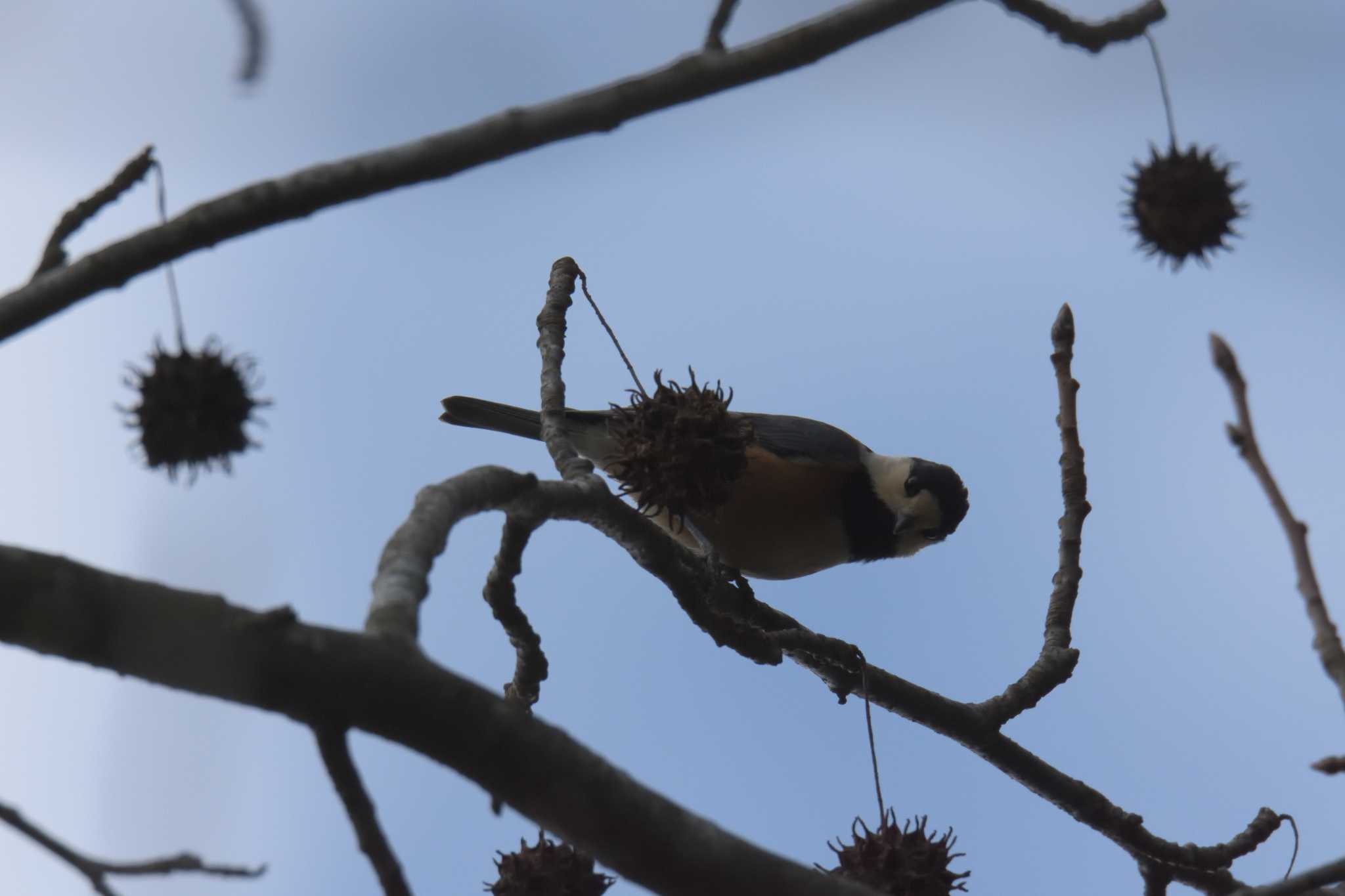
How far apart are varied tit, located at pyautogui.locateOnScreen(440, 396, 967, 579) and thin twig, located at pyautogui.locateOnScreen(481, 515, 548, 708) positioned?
1.57 m

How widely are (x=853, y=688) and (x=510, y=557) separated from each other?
133 centimetres

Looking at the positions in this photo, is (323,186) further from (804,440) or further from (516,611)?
(804,440)

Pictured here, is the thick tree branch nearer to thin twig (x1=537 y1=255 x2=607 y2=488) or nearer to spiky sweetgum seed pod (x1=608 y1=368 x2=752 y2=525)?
thin twig (x1=537 y1=255 x2=607 y2=488)

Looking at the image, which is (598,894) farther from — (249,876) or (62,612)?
(62,612)

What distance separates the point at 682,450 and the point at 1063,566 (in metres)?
1.42

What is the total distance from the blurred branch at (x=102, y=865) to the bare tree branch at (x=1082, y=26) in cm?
202

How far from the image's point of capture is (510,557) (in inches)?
118

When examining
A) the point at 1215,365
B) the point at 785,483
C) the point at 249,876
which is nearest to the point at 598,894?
the point at 249,876

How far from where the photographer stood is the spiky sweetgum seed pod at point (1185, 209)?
3119 mm

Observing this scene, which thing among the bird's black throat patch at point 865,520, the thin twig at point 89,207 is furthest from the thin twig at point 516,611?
the bird's black throat patch at point 865,520

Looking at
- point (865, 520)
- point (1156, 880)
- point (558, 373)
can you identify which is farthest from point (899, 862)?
point (865, 520)

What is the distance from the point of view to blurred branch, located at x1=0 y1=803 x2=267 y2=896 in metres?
1.57

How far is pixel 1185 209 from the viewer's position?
A: 3.13 meters

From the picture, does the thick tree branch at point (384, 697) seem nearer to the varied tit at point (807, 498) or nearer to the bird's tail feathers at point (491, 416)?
the varied tit at point (807, 498)
